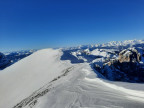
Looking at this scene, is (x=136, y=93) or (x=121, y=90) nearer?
(x=136, y=93)

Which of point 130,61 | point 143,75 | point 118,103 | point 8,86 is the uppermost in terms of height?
point 118,103

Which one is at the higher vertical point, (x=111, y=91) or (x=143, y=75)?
(x=111, y=91)

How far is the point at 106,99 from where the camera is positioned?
16.8ft

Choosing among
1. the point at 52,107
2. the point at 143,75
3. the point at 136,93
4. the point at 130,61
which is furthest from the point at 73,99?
the point at 130,61

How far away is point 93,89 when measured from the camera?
646cm

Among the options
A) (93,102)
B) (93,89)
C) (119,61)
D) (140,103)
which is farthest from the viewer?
(119,61)

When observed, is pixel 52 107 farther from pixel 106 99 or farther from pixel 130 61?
pixel 130 61

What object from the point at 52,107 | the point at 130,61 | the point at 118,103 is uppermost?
the point at 118,103

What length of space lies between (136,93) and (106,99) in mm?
1306

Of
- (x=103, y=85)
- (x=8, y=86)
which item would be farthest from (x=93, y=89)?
(x=8, y=86)

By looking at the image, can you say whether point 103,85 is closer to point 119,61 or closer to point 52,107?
point 52,107

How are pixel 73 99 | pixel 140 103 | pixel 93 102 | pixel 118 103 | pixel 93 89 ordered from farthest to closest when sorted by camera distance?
pixel 93 89 → pixel 73 99 → pixel 93 102 → pixel 118 103 → pixel 140 103

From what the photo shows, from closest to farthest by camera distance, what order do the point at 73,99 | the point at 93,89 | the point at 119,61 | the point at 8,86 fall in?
the point at 73,99, the point at 93,89, the point at 8,86, the point at 119,61

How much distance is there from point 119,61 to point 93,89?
5561cm
